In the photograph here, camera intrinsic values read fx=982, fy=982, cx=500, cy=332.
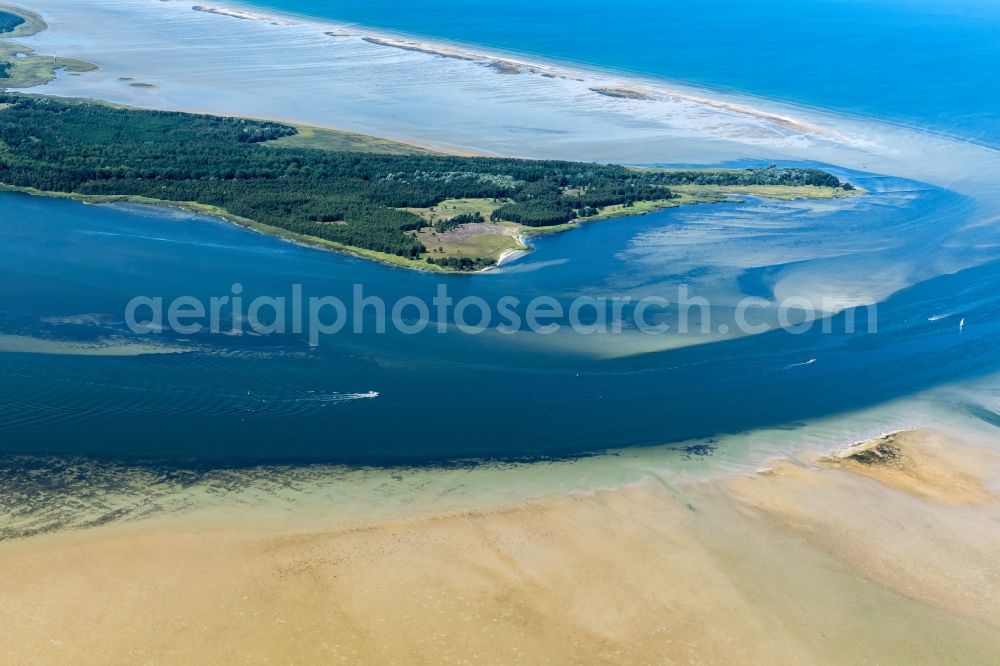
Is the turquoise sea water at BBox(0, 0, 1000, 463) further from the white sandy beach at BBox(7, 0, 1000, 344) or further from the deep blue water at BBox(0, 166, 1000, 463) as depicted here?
the white sandy beach at BBox(7, 0, 1000, 344)

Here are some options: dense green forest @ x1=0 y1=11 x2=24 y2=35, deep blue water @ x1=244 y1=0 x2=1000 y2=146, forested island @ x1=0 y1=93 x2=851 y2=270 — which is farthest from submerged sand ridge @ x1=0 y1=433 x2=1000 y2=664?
dense green forest @ x1=0 y1=11 x2=24 y2=35

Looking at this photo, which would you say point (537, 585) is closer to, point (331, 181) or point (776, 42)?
point (331, 181)

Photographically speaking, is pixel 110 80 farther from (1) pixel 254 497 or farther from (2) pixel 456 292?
(1) pixel 254 497

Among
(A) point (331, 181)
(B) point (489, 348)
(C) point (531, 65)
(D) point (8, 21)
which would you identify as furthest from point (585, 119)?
(D) point (8, 21)

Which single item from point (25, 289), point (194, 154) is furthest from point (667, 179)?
point (25, 289)

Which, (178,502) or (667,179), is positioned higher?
(667,179)

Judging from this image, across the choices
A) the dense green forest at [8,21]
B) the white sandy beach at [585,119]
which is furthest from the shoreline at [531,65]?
the dense green forest at [8,21]
